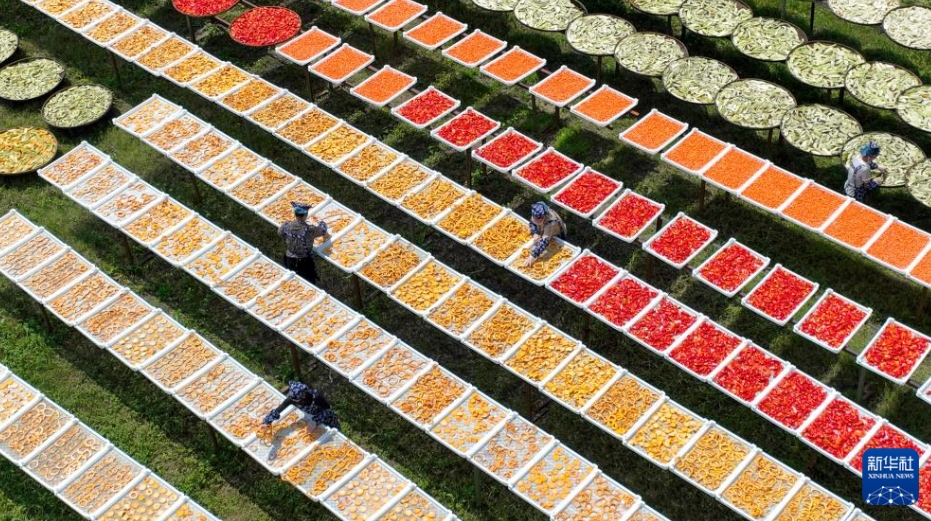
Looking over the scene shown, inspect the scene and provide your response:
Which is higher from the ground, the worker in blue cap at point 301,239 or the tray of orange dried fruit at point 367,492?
the worker in blue cap at point 301,239

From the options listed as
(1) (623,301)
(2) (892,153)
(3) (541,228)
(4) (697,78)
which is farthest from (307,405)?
(2) (892,153)

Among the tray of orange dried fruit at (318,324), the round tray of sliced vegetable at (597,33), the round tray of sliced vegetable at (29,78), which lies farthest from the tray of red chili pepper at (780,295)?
the round tray of sliced vegetable at (29,78)

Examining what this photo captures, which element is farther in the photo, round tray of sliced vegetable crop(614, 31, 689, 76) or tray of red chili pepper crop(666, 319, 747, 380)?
round tray of sliced vegetable crop(614, 31, 689, 76)

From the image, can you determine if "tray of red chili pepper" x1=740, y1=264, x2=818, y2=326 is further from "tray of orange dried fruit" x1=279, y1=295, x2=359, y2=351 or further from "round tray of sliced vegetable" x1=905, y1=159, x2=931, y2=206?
"tray of orange dried fruit" x1=279, y1=295, x2=359, y2=351

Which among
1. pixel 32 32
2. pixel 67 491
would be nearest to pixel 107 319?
pixel 67 491

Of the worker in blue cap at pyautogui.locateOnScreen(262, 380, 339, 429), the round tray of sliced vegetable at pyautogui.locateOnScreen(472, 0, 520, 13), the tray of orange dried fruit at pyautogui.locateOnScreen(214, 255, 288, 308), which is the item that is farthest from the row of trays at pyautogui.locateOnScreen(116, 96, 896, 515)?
the round tray of sliced vegetable at pyautogui.locateOnScreen(472, 0, 520, 13)

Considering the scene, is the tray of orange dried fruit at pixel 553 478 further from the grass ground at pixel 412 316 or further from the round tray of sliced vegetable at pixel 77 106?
the round tray of sliced vegetable at pixel 77 106

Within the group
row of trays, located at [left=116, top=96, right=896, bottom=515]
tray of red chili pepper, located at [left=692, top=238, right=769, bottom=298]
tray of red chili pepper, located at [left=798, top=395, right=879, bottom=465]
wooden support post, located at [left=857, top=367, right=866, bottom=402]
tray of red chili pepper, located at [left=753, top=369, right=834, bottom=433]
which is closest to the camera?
tray of red chili pepper, located at [left=798, top=395, right=879, bottom=465]
